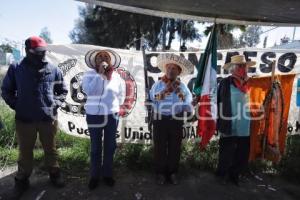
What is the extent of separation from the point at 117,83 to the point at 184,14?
175 cm

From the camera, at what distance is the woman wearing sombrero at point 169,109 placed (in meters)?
5.15

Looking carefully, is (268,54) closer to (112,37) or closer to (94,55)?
(94,55)

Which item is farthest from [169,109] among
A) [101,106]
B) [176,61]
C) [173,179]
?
[173,179]

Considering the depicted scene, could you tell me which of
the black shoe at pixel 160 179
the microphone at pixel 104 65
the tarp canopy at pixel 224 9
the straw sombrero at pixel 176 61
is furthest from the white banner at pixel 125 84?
the microphone at pixel 104 65

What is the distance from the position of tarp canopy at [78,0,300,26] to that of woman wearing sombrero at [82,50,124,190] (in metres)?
0.89

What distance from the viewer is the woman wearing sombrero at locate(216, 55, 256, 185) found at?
524 cm

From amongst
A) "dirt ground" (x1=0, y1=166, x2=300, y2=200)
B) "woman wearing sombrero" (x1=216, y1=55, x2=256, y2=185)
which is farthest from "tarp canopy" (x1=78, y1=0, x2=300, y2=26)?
"dirt ground" (x1=0, y1=166, x2=300, y2=200)

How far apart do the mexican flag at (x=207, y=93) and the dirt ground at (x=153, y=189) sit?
0.69m

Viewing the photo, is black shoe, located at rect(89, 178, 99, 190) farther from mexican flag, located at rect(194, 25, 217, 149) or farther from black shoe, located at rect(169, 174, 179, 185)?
mexican flag, located at rect(194, 25, 217, 149)

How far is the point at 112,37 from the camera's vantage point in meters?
29.0

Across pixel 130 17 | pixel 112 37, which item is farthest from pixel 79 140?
pixel 112 37

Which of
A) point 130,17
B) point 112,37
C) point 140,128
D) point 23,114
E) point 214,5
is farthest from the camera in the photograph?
point 112,37

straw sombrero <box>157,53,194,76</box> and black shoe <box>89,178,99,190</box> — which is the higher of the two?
straw sombrero <box>157,53,194,76</box>

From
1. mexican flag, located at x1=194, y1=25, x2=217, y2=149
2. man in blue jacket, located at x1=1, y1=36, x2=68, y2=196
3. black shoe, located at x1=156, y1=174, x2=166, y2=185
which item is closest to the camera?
man in blue jacket, located at x1=1, y1=36, x2=68, y2=196
